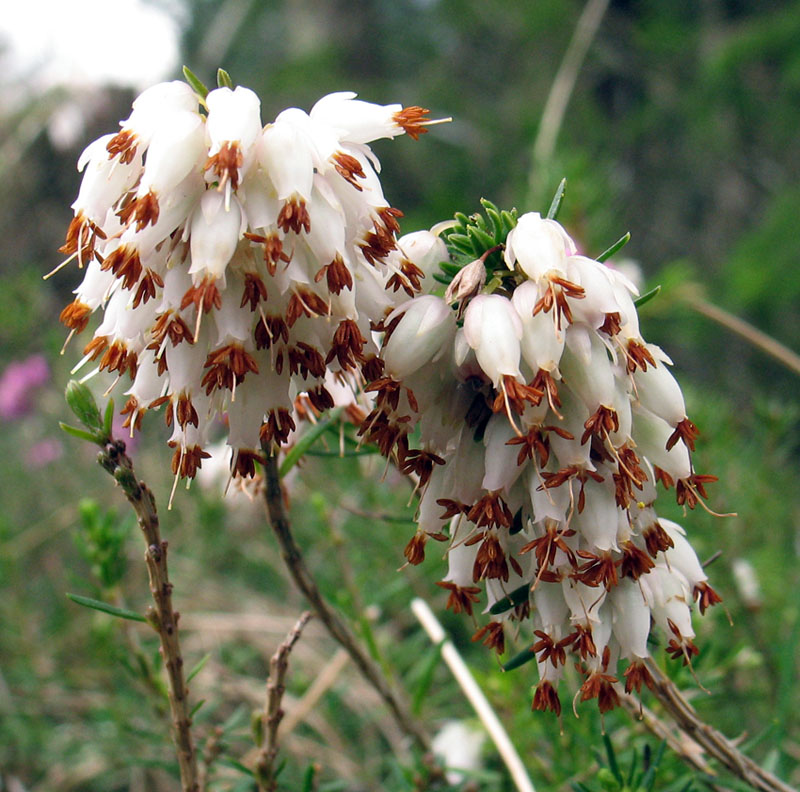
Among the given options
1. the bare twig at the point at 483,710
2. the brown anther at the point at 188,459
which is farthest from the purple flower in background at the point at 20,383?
the brown anther at the point at 188,459

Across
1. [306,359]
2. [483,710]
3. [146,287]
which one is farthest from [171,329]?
[483,710]

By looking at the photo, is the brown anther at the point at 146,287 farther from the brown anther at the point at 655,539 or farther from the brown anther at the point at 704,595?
the brown anther at the point at 704,595

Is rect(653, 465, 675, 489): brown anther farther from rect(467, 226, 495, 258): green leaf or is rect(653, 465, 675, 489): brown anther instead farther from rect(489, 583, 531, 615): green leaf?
rect(467, 226, 495, 258): green leaf

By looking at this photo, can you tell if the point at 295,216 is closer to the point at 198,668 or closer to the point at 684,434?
the point at 684,434

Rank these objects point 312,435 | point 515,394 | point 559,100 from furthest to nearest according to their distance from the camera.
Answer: point 559,100, point 312,435, point 515,394

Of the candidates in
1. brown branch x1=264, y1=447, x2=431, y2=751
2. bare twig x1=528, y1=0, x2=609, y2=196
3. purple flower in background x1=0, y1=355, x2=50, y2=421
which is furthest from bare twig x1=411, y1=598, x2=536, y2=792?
purple flower in background x1=0, y1=355, x2=50, y2=421

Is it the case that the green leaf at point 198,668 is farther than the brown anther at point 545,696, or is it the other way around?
the green leaf at point 198,668
